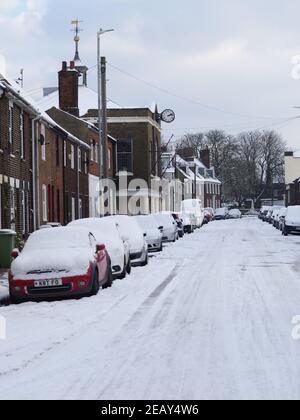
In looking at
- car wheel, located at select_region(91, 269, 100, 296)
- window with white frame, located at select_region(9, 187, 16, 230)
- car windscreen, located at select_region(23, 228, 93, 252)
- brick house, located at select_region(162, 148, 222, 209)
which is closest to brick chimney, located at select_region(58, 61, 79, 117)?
window with white frame, located at select_region(9, 187, 16, 230)

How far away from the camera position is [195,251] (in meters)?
31.7

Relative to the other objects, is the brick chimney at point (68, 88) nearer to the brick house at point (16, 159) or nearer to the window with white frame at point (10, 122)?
the brick house at point (16, 159)

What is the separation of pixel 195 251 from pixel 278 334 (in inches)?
834

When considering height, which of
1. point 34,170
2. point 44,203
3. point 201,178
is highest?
point 201,178

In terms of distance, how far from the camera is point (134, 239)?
23922mm

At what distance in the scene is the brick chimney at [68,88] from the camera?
2008 inches

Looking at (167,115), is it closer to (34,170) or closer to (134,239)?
(34,170)

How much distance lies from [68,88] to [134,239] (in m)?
29.8

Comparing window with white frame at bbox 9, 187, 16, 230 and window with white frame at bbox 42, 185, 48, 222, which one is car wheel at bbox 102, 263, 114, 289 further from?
window with white frame at bbox 42, 185, 48, 222

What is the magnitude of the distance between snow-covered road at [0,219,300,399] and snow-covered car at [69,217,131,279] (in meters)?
1.25

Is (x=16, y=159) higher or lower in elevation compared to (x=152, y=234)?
higher

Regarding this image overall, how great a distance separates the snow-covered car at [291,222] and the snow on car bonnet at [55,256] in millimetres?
30323

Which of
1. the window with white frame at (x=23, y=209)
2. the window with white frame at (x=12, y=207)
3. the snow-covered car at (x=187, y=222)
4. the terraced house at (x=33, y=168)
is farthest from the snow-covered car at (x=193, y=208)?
the window with white frame at (x=12, y=207)

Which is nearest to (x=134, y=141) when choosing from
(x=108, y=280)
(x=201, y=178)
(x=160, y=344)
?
(x=108, y=280)
